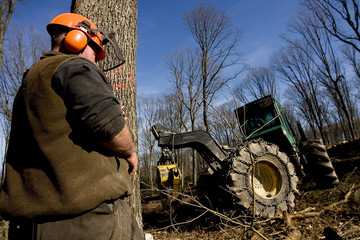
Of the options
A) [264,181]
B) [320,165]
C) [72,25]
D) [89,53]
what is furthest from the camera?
[320,165]

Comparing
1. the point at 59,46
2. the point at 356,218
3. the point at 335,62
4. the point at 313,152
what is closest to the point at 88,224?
the point at 59,46

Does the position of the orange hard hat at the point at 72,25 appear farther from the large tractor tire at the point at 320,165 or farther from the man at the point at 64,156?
the large tractor tire at the point at 320,165

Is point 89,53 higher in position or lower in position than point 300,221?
higher

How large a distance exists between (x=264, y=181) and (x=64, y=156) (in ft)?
14.7

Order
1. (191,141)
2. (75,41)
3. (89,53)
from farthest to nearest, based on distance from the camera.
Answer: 1. (191,141)
2. (89,53)
3. (75,41)

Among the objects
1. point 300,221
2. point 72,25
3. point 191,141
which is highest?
point 72,25

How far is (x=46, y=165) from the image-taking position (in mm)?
1160

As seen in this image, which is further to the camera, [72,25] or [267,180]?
[267,180]

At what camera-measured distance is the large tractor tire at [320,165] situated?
5855 mm

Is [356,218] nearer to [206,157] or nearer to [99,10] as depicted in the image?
[206,157]

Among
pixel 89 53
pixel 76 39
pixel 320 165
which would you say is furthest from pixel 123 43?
pixel 320 165

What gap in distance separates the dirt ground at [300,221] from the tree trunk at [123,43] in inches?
42.2

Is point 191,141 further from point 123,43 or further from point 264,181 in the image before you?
point 123,43

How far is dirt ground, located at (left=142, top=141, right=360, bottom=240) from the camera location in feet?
10.0
